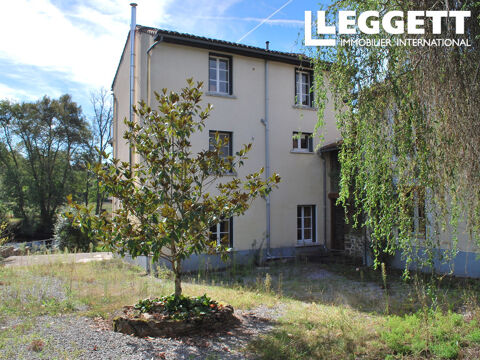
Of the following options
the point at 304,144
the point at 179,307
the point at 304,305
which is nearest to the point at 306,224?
the point at 304,144

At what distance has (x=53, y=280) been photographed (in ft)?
29.8

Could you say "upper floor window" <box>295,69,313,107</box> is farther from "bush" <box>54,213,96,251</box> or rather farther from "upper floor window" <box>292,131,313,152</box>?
"bush" <box>54,213,96,251</box>

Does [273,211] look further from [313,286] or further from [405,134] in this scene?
[405,134]

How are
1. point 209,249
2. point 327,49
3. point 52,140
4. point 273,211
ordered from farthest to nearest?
point 52,140 < point 273,211 < point 209,249 < point 327,49

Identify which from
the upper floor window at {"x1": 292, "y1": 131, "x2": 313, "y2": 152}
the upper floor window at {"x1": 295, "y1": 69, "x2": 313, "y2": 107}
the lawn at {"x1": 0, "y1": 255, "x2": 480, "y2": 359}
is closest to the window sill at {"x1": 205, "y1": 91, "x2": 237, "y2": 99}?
the upper floor window at {"x1": 295, "y1": 69, "x2": 313, "y2": 107}

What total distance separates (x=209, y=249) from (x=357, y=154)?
275cm

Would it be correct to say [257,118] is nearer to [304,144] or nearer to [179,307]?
[304,144]

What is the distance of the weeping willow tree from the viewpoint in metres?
4.33

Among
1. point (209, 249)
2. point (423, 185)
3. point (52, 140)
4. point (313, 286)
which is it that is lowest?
point (313, 286)

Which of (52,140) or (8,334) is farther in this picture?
(52,140)

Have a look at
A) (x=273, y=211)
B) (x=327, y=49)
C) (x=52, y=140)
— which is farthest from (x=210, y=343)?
(x=52, y=140)

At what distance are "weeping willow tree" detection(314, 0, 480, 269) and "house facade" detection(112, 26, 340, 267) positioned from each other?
21.9 ft

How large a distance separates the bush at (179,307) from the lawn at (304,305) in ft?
2.68

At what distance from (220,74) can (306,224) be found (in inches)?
264
